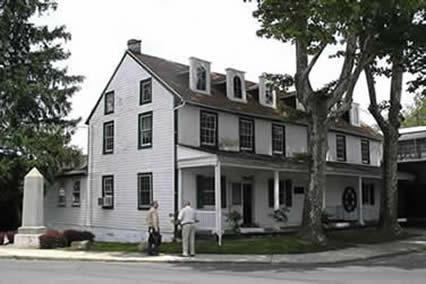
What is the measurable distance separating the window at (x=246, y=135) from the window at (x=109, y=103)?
272 inches

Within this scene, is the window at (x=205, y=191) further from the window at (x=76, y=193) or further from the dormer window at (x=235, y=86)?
the window at (x=76, y=193)

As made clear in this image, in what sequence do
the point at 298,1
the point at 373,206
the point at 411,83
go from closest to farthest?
1. the point at 298,1
2. the point at 411,83
3. the point at 373,206

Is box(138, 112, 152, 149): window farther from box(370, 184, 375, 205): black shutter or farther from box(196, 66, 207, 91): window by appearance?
box(370, 184, 375, 205): black shutter

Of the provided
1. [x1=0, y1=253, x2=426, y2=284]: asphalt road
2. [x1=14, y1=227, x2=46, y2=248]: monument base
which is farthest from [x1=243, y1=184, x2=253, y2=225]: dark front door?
[x1=0, y1=253, x2=426, y2=284]: asphalt road

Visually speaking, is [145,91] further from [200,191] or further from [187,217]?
[187,217]

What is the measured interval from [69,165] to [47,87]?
476 centimetres

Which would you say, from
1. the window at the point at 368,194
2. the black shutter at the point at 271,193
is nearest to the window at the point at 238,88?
the black shutter at the point at 271,193

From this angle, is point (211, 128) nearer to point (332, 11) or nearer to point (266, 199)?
point (266, 199)

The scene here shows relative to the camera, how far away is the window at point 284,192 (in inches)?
1167

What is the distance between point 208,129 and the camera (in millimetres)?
27266

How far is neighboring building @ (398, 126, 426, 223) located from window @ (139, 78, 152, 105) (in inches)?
722

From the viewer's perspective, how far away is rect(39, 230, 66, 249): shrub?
23.1 m

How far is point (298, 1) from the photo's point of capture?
61.8 ft

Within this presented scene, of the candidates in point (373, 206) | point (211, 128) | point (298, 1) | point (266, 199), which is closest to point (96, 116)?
point (211, 128)
